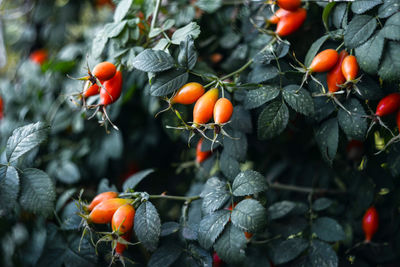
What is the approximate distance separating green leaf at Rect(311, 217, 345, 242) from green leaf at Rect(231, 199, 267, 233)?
0.33 metres

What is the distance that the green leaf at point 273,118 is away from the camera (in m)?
0.99

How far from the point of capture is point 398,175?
3.28ft

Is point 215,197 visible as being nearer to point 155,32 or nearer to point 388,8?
point 155,32

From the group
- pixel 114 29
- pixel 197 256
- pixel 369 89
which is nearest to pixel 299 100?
pixel 369 89

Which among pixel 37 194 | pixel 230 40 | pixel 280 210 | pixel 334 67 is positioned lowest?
pixel 280 210

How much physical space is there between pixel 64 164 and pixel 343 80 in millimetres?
1236

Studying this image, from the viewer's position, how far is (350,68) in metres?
0.90

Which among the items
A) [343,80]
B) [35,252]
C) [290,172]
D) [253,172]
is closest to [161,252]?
[253,172]

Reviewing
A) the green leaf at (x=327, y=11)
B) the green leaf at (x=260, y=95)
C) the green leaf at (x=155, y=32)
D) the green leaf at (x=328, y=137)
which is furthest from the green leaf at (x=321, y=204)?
the green leaf at (x=155, y=32)

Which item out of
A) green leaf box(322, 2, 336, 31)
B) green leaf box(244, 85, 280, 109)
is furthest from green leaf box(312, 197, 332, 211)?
green leaf box(322, 2, 336, 31)

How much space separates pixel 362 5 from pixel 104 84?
0.79 meters

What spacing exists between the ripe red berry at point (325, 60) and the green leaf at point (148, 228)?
0.61 m

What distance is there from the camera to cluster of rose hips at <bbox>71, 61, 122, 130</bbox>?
985mm

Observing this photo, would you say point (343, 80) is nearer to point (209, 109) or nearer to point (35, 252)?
point (209, 109)
